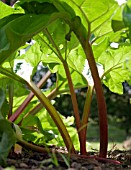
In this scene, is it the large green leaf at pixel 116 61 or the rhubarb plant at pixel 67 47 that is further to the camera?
the large green leaf at pixel 116 61

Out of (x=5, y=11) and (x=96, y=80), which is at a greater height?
(x=5, y=11)

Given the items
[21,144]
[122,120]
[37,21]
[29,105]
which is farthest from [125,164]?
[122,120]

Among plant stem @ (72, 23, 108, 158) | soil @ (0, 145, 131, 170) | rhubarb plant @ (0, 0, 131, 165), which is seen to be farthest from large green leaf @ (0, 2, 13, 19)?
soil @ (0, 145, 131, 170)

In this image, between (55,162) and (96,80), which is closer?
(55,162)

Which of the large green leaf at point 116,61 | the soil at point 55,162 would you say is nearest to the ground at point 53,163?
the soil at point 55,162

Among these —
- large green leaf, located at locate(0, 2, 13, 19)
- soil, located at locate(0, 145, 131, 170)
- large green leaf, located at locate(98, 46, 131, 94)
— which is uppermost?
large green leaf, located at locate(0, 2, 13, 19)

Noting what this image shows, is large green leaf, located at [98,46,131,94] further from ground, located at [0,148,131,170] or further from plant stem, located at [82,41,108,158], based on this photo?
ground, located at [0,148,131,170]

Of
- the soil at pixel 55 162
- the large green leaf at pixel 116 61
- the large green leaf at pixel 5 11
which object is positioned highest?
the large green leaf at pixel 5 11

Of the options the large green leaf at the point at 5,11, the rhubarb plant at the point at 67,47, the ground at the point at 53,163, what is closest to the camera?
the ground at the point at 53,163

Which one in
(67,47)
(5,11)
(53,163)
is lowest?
(53,163)

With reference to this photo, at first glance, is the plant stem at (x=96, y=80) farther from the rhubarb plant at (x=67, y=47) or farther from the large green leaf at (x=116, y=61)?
the large green leaf at (x=116, y=61)

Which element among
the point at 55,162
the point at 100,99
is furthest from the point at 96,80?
the point at 55,162

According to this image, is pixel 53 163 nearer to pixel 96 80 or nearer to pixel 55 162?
pixel 55 162

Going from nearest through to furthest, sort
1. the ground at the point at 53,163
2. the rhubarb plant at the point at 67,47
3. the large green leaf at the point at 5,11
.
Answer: the ground at the point at 53,163, the rhubarb plant at the point at 67,47, the large green leaf at the point at 5,11
